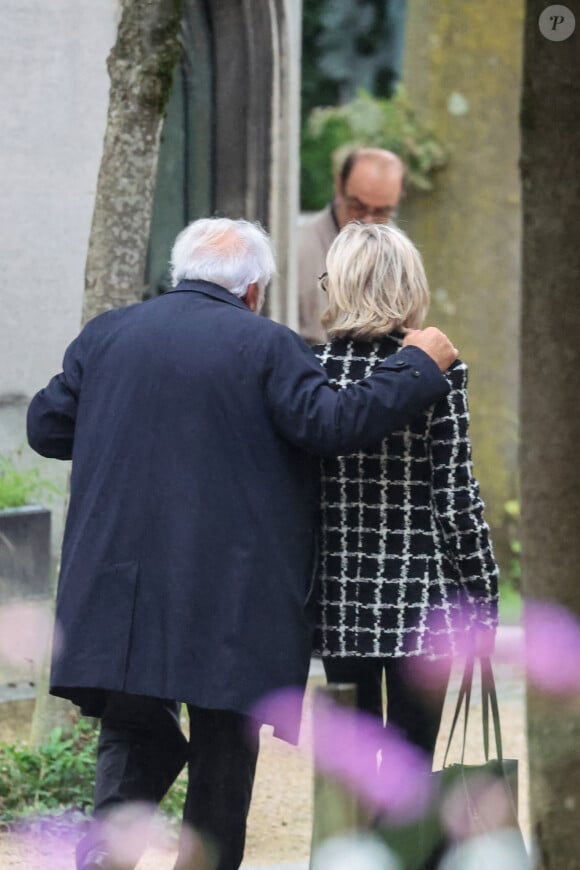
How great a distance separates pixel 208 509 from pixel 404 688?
650mm

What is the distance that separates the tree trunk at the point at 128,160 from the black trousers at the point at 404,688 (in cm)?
185

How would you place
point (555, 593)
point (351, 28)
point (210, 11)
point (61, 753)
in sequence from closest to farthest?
point (555, 593) < point (61, 753) < point (210, 11) < point (351, 28)

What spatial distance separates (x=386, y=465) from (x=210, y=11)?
489 cm

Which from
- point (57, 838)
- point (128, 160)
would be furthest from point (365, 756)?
point (128, 160)

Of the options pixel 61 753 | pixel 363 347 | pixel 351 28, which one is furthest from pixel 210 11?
pixel 351 28

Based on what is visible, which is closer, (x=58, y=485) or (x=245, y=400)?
(x=245, y=400)

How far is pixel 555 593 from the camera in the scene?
351 cm

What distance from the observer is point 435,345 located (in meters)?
3.86

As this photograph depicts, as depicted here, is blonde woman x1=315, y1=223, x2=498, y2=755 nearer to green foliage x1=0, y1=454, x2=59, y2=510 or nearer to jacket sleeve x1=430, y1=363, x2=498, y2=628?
jacket sleeve x1=430, y1=363, x2=498, y2=628

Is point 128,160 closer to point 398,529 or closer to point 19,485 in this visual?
point 19,485

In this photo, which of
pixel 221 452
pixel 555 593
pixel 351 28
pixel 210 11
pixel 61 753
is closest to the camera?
pixel 555 593

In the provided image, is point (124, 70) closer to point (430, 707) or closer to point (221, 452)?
point (221, 452)

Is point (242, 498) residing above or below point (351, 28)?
below

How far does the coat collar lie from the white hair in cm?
1
